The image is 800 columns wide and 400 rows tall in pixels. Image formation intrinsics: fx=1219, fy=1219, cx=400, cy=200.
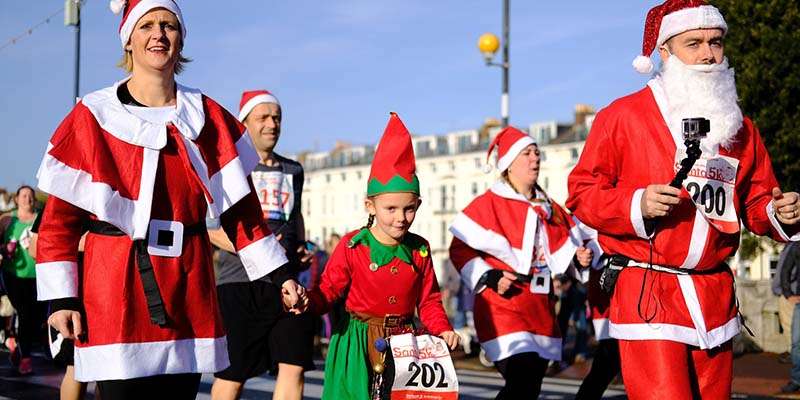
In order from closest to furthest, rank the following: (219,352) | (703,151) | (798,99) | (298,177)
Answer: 1. (219,352)
2. (703,151)
3. (298,177)
4. (798,99)

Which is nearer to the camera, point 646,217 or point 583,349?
point 646,217

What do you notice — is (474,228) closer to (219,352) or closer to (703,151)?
(703,151)

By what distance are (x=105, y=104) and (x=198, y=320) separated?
90cm

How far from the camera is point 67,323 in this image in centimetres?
444

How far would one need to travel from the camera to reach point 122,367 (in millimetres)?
4430

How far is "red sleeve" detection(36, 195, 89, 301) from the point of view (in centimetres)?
448

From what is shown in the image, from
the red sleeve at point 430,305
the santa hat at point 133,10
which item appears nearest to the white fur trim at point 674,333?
the red sleeve at point 430,305

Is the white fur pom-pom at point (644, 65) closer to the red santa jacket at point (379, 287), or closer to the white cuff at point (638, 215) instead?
the white cuff at point (638, 215)

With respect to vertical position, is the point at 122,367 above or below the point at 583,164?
below

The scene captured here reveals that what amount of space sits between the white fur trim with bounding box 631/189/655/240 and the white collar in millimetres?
1781

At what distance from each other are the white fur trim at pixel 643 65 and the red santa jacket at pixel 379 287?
1.83m

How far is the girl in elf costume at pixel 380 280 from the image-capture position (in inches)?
259

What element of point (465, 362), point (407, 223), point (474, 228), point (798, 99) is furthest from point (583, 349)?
point (407, 223)

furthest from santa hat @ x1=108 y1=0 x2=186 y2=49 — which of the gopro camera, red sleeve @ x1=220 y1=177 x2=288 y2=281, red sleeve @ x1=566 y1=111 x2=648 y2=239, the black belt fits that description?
the gopro camera
